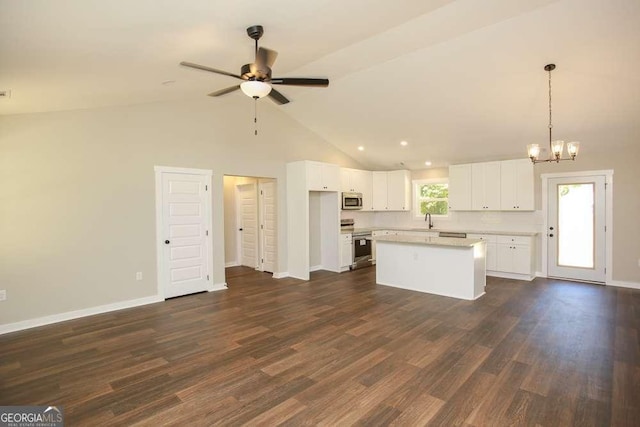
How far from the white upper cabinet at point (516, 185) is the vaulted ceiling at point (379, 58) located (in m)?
0.48

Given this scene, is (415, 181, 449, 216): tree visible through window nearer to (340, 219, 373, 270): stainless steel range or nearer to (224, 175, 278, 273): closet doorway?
(340, 219, 373, 270): stainless steel range

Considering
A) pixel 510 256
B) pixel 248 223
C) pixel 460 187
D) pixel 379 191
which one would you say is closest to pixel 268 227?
pixel 248 223

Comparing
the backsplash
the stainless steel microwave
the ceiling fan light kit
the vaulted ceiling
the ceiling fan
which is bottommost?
the backsplash

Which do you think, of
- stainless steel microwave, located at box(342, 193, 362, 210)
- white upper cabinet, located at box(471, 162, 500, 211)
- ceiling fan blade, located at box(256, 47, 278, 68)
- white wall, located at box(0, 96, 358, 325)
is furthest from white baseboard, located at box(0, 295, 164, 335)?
white upper cabinet, located at box(471, 162, 500, 211)

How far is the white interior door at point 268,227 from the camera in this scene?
702 cm

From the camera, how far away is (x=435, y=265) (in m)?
5.51

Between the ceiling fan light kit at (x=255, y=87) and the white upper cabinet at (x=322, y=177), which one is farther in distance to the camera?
the white upper cabinet at (x=322, y=177)

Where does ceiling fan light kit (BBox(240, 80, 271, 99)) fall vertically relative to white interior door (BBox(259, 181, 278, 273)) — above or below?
above

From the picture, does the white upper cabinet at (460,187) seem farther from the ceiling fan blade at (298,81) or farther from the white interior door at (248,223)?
the ceiling fan blade at (298,81)

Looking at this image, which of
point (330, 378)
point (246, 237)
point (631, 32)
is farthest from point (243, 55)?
point (246, 237)

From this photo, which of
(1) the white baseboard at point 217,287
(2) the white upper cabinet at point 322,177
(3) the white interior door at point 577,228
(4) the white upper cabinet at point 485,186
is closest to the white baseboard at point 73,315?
(1) the white baseboard at point 217,287

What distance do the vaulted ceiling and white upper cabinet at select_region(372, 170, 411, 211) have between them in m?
2.09

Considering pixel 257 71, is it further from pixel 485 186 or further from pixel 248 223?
pixel 485 186

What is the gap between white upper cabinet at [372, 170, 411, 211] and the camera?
841 centimetres
